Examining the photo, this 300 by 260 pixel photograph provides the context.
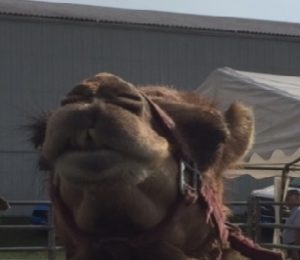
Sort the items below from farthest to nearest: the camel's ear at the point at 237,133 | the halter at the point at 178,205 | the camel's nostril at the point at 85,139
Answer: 1. the camel's ear at the point at 237,133
2. the halter at the point at 178,205
3. the camel's nostril at the point at 85,139

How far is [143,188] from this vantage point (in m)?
2.05

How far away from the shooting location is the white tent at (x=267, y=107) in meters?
7.70

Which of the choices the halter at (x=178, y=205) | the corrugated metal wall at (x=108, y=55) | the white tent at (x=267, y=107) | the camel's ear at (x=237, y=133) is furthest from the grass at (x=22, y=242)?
the halter at (x=178, y=205)

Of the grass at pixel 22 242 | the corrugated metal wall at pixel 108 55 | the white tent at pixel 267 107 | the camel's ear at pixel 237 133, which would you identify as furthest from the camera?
the corrugated metal wall at pixel 108 55

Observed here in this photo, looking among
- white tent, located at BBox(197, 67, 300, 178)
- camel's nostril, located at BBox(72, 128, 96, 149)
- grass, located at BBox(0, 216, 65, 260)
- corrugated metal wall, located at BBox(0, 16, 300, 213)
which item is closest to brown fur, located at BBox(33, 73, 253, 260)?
camel's nostril, located at BBox(72, 128, 96, 149)

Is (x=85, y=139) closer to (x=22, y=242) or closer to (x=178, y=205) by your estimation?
(x=178, y=205)

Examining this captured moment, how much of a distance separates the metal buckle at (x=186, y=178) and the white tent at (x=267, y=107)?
5036mm

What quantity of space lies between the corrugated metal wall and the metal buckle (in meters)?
19.1

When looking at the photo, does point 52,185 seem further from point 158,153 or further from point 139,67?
point 139,67

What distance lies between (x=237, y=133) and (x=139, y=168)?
21.8 inches

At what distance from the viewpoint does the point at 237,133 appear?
2.48 meters

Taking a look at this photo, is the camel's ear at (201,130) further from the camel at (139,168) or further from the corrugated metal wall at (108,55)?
the corrugated metal wall at (108,55)

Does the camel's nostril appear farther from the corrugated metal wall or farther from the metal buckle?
the corrugated metal wall

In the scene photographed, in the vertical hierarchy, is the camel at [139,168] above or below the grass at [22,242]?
above
